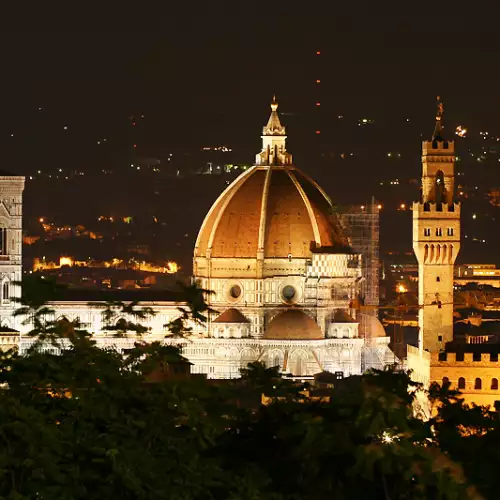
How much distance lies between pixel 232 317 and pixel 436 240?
964 centimetres

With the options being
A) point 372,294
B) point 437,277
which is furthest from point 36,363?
point 372,294

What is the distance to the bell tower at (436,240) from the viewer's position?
4619 inches

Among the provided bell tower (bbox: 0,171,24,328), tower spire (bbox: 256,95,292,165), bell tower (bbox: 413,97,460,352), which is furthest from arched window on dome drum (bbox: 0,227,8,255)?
bell tower (bbox: 413,97,460,352)

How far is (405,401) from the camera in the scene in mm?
55656

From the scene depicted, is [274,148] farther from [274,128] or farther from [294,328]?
[294,328]

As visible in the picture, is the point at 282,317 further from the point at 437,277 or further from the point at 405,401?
the point at 405,401

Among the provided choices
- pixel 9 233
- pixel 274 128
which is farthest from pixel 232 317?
pixel 274 128

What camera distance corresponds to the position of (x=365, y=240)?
132m

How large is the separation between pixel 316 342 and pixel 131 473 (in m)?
70.7

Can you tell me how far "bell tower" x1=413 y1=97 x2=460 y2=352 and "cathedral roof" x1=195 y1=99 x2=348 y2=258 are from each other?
600cm

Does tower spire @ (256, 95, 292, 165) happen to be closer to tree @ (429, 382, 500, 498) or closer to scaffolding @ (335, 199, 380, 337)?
scaffolding @ (335, 199, 380, 337)

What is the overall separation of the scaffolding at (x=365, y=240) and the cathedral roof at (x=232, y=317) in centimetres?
620

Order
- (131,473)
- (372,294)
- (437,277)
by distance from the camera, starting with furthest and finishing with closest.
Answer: (372,294), (437,277), (131,473)

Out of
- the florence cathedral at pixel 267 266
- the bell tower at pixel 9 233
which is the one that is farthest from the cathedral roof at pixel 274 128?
the bell tower at pixel 9 233
